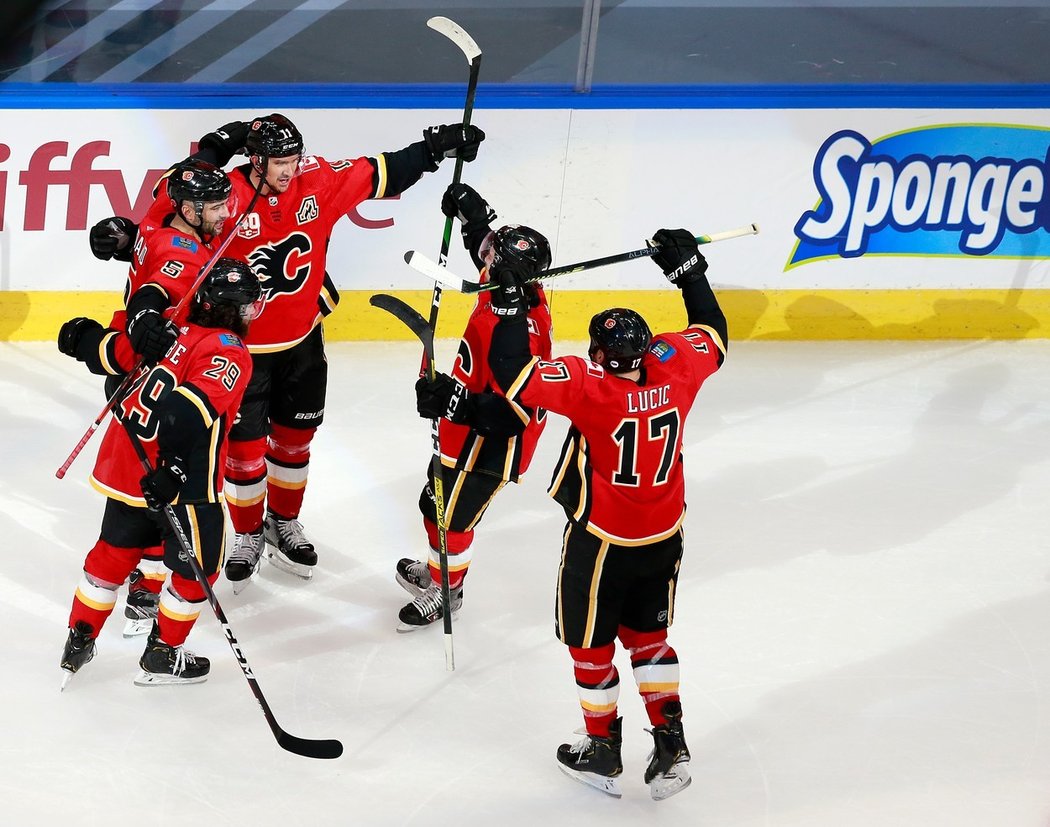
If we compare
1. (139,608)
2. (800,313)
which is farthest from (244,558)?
(800,313)

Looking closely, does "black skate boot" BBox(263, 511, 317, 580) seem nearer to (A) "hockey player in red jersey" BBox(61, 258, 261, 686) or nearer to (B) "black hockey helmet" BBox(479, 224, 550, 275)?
(A) "hockey player in red jersey" BBox(61, 258, 261, 686)

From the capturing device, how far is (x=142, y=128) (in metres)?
5.10

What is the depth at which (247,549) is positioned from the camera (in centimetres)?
405

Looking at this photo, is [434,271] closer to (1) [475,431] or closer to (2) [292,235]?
(1) [475,431]

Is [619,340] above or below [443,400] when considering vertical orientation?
above

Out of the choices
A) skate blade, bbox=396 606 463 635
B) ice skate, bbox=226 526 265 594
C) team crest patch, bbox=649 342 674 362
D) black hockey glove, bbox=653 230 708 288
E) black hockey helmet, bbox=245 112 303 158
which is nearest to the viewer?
team crest patch, bbox=649 342 674 362

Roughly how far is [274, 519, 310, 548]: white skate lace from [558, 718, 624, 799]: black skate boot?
117cm

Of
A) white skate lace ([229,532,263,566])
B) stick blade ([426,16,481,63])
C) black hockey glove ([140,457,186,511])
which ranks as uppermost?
stick blade ([426,16,481,63])

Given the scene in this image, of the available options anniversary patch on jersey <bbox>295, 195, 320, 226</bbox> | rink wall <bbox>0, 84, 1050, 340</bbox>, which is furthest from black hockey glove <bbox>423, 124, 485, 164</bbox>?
rink wall <bbox>0, 84, 1050, 340</bbox>

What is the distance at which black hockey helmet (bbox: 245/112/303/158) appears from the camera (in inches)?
145

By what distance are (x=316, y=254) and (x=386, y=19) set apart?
198 centimetres

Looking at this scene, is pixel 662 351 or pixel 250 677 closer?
pixel 662 351

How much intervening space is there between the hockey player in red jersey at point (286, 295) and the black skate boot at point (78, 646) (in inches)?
23.0

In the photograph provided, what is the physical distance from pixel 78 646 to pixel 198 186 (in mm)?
1180
